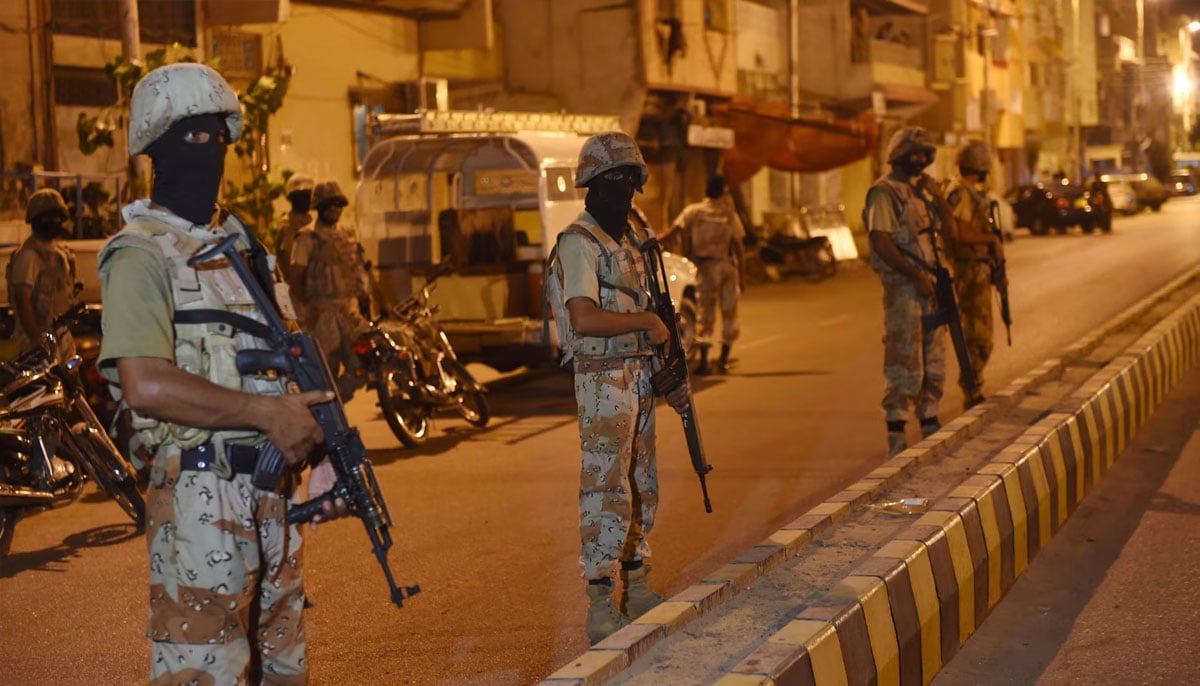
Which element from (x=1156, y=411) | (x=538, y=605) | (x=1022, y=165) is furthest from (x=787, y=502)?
(x=1022, y=165)

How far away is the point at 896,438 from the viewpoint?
332 inches

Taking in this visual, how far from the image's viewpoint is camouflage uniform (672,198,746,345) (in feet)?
44.6

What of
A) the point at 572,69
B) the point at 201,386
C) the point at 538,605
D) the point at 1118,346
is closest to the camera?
the point at 201,386

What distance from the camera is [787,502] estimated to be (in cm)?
787

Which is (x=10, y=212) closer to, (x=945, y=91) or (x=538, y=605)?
(x=538, y=605)

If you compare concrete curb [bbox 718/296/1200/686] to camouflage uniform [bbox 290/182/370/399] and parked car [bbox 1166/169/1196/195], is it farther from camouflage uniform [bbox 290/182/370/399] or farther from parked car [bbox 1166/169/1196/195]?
parked car [bbox 1166/169/1196/195]

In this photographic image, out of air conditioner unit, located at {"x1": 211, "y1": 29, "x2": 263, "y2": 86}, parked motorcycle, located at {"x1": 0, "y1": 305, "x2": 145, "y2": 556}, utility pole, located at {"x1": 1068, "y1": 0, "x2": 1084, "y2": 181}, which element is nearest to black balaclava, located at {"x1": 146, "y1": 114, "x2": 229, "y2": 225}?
parked motorcycle, located at {"x1": 0, "y1": 305, "x2": 145, "y2": 556}

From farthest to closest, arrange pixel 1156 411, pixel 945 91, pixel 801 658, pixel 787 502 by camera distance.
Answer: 1. pixel 945 91
2. pixel 1156 411
3. pixel 787 502
4. pixel 801 658

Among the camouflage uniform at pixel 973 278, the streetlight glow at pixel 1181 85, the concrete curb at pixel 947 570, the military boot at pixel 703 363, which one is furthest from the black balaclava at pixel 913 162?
the streetlight glow at pixel 1181 85

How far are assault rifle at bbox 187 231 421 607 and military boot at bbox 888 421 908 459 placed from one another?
222 inches

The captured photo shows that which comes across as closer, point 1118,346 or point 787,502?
point 787,502

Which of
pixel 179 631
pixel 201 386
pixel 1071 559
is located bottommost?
pixel 1071 559

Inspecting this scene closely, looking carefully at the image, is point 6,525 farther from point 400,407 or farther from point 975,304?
point 975,304

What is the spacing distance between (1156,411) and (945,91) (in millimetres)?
38552
